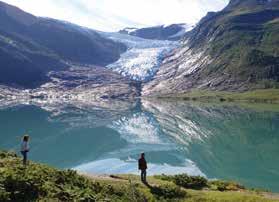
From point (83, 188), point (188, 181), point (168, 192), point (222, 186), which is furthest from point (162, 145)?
point (83, 188)

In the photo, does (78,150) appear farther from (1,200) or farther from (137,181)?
(1,200)

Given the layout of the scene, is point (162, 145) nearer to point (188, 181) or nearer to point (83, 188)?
point (188, 181)

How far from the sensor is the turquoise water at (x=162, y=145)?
93750 mm

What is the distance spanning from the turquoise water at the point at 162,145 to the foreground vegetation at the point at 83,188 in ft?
137

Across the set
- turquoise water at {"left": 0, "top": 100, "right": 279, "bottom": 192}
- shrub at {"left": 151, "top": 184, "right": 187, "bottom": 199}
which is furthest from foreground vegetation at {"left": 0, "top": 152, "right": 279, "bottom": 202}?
turquoise water at {"left": 0, "top": 100, "right": 279, "bottom": 192}

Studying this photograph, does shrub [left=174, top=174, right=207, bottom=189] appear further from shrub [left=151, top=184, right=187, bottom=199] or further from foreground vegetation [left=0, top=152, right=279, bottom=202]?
shrub [left=151, top=184, right=187, bottom=199]

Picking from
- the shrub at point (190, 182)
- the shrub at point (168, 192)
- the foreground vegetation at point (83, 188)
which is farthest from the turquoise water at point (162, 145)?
the shrub at point (168, 192)

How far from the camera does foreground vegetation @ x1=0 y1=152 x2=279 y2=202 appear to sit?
2717 cm

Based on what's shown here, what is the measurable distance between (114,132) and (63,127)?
20.4 meters

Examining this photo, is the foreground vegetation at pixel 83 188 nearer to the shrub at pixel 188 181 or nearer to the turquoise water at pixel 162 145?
the shrub at pixel 188 181

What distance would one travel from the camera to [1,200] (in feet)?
81.8

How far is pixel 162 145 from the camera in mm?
134500

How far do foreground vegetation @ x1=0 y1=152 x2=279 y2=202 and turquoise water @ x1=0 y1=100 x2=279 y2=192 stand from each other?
137 ft

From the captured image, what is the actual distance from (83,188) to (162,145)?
343 ft
